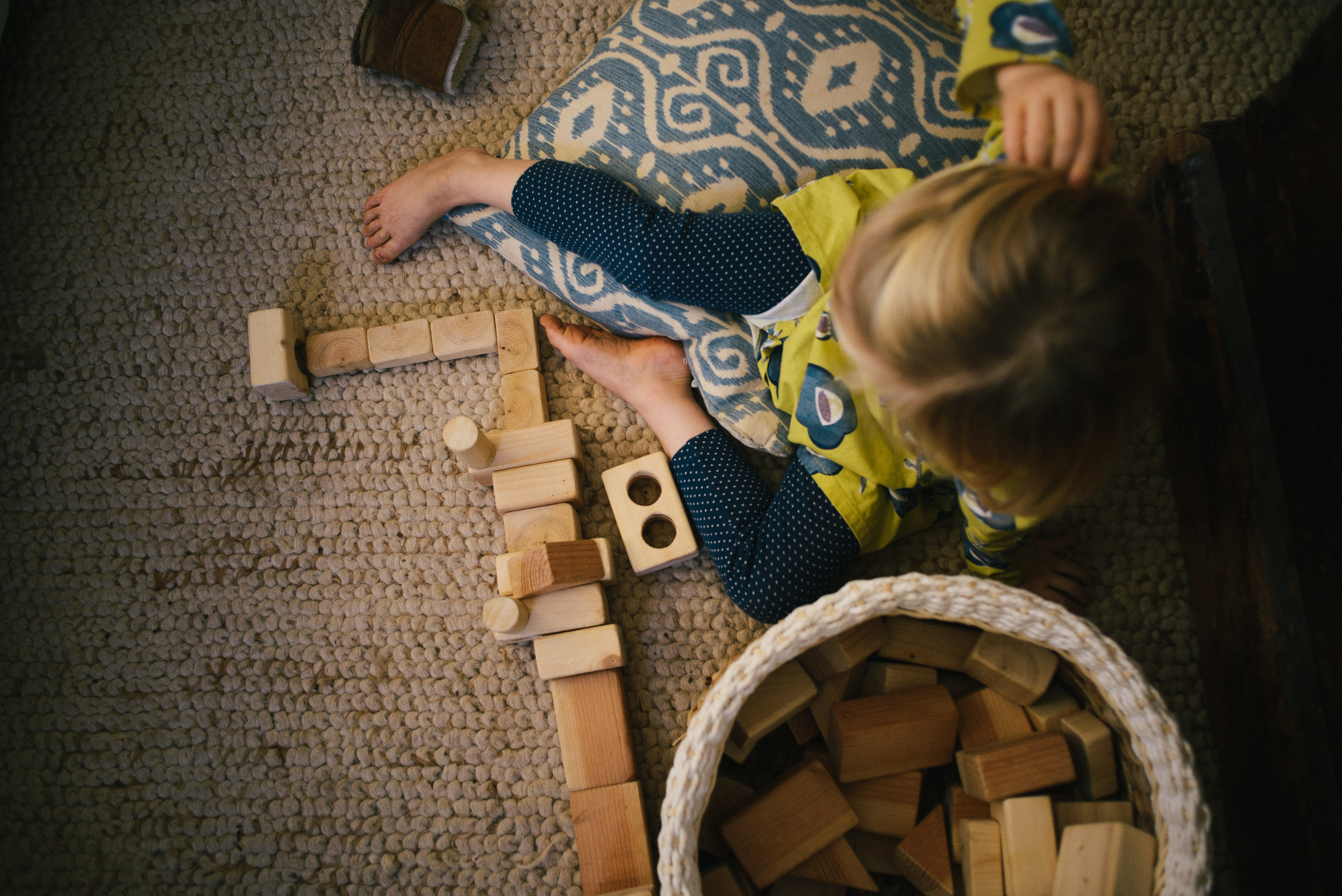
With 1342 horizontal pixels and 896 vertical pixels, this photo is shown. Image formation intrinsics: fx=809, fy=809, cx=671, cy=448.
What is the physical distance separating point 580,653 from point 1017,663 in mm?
394

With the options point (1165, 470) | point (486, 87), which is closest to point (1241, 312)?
point (1165, 470)

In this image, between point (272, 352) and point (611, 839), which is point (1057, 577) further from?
point (272, 352)

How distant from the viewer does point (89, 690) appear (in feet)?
2.74

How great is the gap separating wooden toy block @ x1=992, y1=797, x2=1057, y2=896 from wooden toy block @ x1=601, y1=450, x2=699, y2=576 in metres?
0.36

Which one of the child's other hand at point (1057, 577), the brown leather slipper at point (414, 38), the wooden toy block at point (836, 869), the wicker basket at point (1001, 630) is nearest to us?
the wicker basket at point (1001, 630)

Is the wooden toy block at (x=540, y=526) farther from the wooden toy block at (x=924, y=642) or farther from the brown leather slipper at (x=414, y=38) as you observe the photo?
the brown leather slipper at (x=414, y=38)

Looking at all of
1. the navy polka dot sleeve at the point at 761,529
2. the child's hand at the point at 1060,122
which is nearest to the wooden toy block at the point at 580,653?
the navy polka dot sleeve at the point at 761,529

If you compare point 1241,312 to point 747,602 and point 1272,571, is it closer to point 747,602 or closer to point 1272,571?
point 1272,571

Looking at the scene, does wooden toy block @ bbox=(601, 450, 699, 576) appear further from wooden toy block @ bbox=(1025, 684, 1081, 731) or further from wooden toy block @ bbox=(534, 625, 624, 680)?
wooden toy block @ bbox=(1025, 684, 1081, 731)

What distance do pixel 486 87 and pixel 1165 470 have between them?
87 centimetres

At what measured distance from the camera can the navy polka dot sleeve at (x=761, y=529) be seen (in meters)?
0.75

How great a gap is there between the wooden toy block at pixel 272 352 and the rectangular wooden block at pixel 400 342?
81 millimetres

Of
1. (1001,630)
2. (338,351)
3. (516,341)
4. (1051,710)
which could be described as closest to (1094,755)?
(1051,710)

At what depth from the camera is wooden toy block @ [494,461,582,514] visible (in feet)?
2.62
